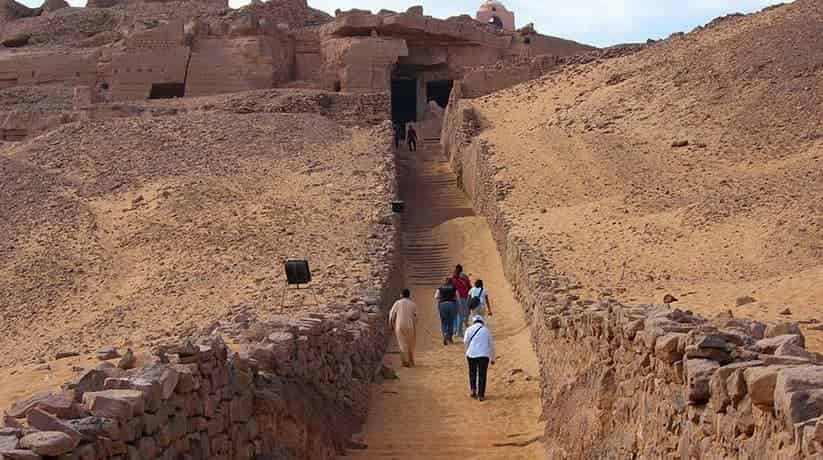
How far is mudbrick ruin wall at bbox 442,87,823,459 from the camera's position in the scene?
5215 millimetres

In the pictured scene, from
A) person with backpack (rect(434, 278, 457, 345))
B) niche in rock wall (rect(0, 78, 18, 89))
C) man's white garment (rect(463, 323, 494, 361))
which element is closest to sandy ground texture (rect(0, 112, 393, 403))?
person with backpack (rect(434, 278, 457, 345))

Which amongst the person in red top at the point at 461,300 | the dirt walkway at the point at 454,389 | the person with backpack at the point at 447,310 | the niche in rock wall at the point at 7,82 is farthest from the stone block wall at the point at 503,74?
the person with backpack at the point at 447,310

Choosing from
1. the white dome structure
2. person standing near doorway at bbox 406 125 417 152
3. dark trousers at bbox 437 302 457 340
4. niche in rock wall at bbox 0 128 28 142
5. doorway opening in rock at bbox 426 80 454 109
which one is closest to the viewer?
dark trousers at bbox 437 302 457 340

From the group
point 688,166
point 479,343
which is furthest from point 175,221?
point 479,343

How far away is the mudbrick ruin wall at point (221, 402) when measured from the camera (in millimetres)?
5855

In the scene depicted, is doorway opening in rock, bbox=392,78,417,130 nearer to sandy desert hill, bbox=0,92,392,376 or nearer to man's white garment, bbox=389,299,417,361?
sandy desert hill, bbox=0,92,392,376

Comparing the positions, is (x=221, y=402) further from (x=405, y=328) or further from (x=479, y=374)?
(x=405, y=328)

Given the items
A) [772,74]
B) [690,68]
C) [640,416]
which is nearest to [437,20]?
[690,68]

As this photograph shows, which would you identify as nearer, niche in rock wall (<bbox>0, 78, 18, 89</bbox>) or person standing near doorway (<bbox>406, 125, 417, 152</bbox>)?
person standing near doorway (<bbox>406, 125, 417, 152</bbox>)

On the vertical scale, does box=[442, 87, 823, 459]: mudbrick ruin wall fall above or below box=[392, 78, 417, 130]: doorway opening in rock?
below

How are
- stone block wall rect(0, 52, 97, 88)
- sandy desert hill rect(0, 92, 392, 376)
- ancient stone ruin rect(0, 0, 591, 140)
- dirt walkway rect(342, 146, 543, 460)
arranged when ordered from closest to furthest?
dirt walkway rect(342, 146, 543, 460), sandy desert hill rect(0, 92, 392, 376), ancient stone ruin rect(0, 0, 591, 140), stone block wall rect(0, 52, 97, 88)

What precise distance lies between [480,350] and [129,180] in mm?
12642

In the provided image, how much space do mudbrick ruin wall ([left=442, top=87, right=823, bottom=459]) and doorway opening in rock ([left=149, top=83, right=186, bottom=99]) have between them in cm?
2081

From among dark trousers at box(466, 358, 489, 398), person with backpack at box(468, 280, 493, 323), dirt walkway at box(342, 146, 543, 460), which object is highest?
person with backpack at box(468, 280, 493, 323)
